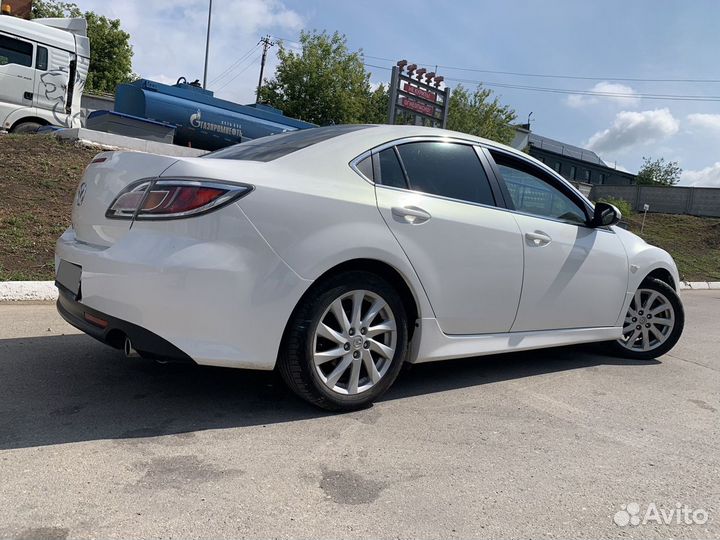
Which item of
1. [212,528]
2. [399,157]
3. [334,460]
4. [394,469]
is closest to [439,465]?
[394,469]

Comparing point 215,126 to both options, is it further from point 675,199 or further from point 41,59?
point 675,199

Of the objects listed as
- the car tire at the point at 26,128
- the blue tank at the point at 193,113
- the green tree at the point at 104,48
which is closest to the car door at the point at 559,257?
the blue tank at the point at 193,113

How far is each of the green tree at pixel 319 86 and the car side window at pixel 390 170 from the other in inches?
1004

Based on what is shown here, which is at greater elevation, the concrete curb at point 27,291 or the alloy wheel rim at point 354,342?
the alloy wheel rim at point 354,342

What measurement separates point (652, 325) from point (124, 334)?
4309 millimetres

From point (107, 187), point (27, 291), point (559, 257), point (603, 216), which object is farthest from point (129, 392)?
point (603, 216)

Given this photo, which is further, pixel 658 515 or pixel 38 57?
pixel 38 57

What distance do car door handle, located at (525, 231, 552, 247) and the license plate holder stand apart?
2.68m

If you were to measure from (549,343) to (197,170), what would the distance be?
267 cm

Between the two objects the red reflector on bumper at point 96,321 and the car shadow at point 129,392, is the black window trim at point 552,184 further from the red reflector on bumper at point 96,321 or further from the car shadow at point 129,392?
the red reflector on bumper at point 96,321

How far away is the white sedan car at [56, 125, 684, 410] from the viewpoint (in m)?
2.63

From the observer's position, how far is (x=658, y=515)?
2301 mm

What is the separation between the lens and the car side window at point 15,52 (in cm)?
1146

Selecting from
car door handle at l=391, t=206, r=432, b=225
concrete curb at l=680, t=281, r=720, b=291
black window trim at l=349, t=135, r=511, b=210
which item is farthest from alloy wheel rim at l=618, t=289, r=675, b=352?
concrete curb at l=680, t=281, r=720, b=291
